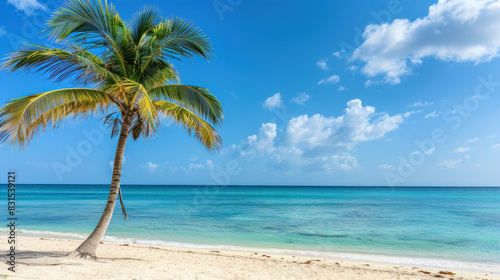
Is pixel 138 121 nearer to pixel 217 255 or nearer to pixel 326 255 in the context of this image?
pixel 217 255

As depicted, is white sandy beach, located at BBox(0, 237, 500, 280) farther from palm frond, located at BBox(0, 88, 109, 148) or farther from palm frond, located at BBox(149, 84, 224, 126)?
palm frond, located at BBox(149, 84, 224, 126)

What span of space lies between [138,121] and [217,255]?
14.7 ft

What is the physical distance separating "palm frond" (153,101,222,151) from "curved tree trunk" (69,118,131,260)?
3.06 ft

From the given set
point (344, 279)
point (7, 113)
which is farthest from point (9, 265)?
point (344, 279)

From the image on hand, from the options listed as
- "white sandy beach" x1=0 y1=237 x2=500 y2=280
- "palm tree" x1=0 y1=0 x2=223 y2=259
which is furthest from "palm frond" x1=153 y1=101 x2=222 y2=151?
"white sandy beach" x1=0 y1=237 x2=500 y2=280

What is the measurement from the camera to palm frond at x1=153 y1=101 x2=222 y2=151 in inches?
285

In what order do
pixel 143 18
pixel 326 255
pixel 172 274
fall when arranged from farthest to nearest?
pixel 326 255 → pixel 143 18 → pixel 172 274

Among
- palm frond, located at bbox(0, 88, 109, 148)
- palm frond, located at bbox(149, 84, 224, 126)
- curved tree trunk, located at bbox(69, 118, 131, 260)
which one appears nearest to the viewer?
palm frond, located at bbox(0, 88, 109, 148)

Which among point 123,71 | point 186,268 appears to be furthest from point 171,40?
point 186,268

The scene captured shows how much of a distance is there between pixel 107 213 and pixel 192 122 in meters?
2.81

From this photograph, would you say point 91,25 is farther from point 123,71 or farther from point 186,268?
point 186,268

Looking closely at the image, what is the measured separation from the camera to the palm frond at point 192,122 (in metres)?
7.23

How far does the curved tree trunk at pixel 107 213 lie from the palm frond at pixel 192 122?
0.93 metres

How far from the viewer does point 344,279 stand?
21.6 feet
